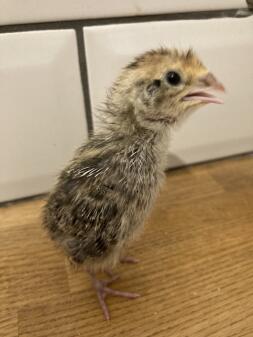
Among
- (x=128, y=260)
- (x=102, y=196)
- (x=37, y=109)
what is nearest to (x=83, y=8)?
(x=37, y=109)

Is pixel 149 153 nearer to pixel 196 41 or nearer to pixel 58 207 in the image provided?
pixel 58 207

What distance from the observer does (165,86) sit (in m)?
0.53

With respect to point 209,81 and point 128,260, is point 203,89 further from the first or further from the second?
point 128,260

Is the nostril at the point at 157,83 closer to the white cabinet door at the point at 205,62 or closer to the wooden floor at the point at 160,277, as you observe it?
the white cabinet door at the point at 205,62

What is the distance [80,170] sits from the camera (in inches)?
22.8

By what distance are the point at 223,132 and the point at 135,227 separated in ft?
1.38

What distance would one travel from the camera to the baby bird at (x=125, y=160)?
540 mm

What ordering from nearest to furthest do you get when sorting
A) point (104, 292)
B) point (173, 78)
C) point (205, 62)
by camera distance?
point (173, 78) → point (104, 292) → point (205, 62)

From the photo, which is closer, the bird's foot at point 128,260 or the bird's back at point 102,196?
the bird's back at point 102,196

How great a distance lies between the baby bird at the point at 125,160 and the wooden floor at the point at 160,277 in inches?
2.4

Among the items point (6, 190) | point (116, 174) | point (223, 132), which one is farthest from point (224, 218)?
point (6, 190)

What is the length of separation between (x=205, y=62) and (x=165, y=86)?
31cm

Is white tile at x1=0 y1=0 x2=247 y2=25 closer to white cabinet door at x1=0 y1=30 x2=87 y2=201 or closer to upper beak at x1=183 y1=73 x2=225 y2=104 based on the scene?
white cabinet door at x1=0 y1=30 x2=87 y2=201

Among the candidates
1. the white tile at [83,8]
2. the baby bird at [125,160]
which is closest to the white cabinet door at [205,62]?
the white tile at [83,8]
